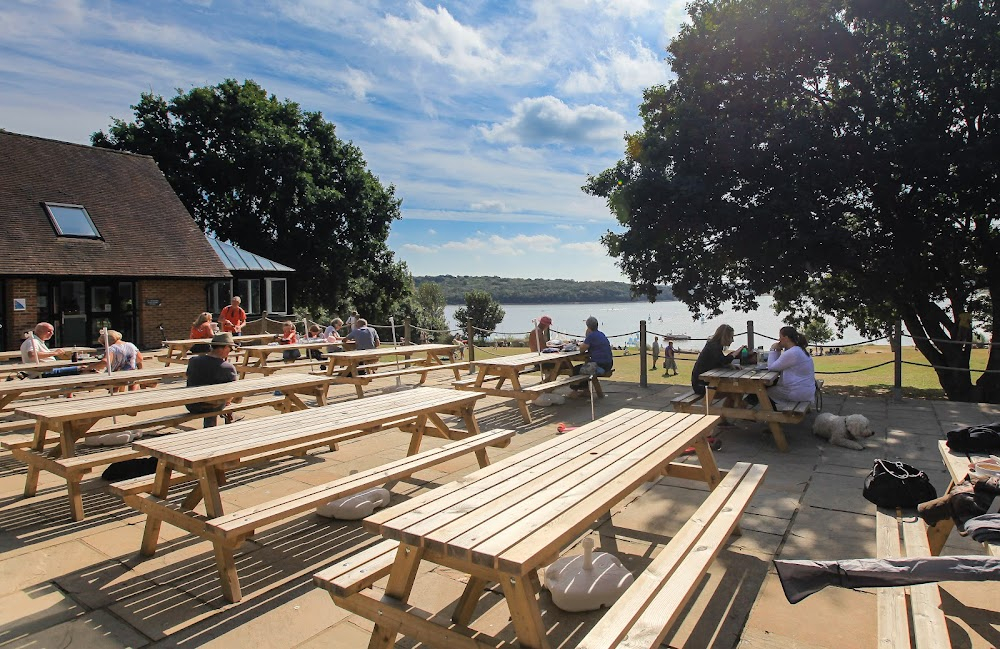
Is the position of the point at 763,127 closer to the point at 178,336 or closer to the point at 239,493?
the point at 239,493

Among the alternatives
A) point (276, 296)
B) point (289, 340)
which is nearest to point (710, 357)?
point (289, 340)

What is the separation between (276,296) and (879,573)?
82.6 feet

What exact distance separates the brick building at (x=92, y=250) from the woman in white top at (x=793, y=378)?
17340 millimetres

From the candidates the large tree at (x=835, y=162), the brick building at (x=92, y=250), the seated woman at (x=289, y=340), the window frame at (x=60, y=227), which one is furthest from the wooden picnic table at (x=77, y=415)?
the window frame at (x=60, y=227)

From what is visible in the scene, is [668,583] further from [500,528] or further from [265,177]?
[265,177]

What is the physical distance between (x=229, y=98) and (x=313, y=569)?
1167 inches

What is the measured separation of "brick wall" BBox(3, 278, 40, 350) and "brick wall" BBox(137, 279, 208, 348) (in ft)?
8.80

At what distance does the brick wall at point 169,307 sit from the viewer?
18359 millimetres

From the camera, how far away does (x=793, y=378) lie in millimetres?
6484

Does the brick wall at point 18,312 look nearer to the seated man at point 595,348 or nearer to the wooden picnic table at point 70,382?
the wooden picnic table at point 70,382

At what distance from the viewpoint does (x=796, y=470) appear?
552 cm

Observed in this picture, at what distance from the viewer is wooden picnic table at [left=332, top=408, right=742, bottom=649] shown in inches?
83.4

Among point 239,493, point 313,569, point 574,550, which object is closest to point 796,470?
point 574,550

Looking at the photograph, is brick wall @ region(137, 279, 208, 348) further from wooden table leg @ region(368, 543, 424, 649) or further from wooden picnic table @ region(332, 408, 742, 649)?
wooden table leg @ region(368, 543, 424, 649)
